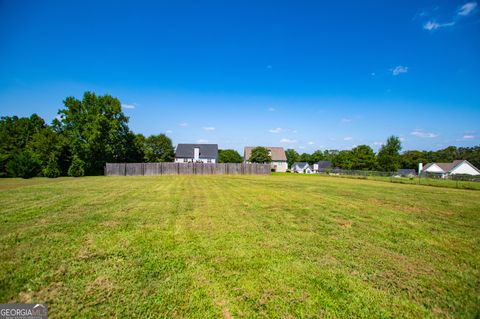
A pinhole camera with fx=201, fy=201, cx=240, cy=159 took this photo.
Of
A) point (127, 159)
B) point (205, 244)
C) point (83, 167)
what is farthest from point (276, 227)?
point (127, 159)

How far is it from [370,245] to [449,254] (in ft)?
4.82

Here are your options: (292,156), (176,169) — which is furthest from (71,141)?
(292,156)

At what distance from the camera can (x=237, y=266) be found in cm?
355

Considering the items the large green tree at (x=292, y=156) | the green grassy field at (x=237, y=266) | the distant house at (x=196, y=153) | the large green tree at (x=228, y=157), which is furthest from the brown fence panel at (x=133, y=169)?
the large green tree at (x=292, y=156)

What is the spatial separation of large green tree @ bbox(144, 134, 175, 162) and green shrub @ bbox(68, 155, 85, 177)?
21961 millimetres

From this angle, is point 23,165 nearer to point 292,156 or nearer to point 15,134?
point 15,134

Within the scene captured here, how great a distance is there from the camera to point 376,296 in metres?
2.82

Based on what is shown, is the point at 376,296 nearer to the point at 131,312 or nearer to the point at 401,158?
the point at 131,312

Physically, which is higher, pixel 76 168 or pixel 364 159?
pixel 364 159

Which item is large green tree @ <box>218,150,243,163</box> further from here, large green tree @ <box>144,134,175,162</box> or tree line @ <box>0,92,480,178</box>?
tree line @ <box>0,92,480,178</box>
